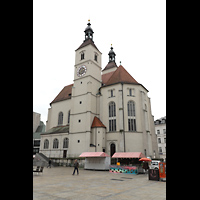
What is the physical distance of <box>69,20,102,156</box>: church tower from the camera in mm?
32562

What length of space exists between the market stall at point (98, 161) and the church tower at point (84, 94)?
22.4ft

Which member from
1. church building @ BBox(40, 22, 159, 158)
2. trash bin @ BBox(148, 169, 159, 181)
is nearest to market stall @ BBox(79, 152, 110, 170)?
church building @ BBox(40, 22, 159, 158)

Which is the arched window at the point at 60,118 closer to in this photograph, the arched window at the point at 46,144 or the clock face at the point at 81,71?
the arched window at the point at 46,144

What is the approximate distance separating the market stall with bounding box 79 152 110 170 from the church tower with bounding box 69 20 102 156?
6820 mm

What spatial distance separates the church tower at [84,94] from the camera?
107 ft

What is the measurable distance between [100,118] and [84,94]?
19.7 feet

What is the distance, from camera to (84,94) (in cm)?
3556

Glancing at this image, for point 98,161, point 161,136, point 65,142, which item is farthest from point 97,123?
point 161,136

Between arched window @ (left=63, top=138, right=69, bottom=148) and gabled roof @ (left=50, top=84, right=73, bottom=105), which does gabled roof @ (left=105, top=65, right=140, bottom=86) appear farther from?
arched window @ (left=63, top=138, right=69, bottom=148)

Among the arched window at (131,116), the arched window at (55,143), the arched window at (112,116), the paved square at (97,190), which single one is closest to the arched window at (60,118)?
the arched window at (55,143)

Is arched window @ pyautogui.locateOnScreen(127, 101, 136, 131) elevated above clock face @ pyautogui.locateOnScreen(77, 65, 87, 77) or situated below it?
below
